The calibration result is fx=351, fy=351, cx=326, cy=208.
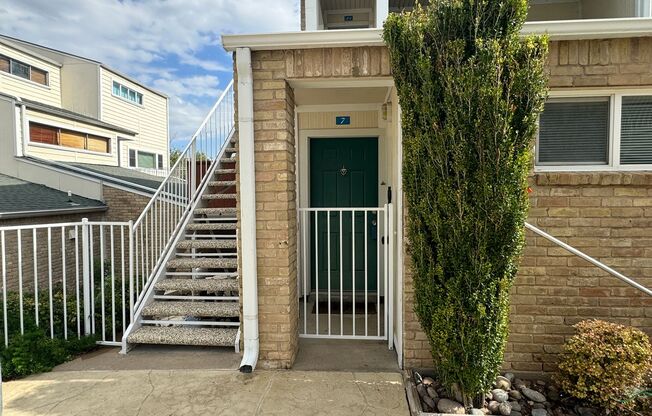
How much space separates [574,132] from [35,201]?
954 cm

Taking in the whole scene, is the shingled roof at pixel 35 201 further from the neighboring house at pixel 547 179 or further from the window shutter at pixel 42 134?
the neighboring house at pixel 547 179

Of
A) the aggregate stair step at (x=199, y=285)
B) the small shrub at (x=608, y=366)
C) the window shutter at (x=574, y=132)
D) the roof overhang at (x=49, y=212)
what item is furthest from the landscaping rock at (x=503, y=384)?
the roof overhang at (x=49, y=212)

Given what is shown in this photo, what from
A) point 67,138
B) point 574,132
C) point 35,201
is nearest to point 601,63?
point 574,132

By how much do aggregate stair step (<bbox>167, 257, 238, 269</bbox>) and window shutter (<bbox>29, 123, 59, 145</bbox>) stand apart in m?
8.98

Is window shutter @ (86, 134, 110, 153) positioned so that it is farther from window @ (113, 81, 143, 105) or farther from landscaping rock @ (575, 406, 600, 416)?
landscaping rock @ (575, 406, 600, 416)

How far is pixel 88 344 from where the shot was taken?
3350 millimetres

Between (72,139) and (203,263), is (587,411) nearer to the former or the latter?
(203,263)

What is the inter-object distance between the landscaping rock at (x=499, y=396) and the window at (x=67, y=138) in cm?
1220

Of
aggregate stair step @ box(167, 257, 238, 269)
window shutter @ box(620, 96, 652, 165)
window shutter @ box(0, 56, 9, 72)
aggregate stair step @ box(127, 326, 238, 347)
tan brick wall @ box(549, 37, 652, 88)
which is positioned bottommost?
aggregate stair step @ box(127, 326, 238, 347)

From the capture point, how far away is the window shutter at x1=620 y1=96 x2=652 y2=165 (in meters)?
2.73

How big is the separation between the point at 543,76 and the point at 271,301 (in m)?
2.53

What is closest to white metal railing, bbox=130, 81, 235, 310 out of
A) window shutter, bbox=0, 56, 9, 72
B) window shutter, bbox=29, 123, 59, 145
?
window shutter, bbox=29, 123, 59, 145

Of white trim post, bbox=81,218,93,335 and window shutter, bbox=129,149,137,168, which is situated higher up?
window shutter, bbox=129,149,137,168

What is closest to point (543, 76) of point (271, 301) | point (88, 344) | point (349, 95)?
point (349, 95)
